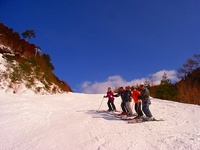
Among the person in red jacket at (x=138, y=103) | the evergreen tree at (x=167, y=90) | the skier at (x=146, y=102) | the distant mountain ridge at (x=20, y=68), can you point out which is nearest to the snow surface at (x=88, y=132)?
the skier at (x=146, y=102)

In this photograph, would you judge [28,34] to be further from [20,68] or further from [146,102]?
[146,102]

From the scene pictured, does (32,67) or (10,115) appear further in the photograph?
(32,67)

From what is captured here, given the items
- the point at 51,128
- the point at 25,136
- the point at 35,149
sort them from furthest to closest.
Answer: the point at 51,128 → the point at 25,136 → the point at 35,149

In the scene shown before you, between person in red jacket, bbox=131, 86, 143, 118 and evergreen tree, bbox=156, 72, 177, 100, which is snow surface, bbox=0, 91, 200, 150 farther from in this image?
evergreen tree, bbox=156, 72, 177, 100

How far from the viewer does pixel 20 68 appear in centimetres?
1803

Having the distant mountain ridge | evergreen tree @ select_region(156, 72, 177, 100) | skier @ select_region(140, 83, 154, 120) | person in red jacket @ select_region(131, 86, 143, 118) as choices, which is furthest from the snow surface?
evergreen tree @ select_region(156, 72, 177, 100)

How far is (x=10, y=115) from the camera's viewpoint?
9781 mm

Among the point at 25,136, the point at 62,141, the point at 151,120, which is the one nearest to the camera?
the point at 62,141

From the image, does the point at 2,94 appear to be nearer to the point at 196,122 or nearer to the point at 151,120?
the point at 151,120

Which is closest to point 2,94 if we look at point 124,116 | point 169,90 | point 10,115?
point 10,115

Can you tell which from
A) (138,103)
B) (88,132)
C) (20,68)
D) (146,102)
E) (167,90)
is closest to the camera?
(88,132)

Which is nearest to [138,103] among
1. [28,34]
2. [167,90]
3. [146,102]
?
[146,102]

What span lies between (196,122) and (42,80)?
568 inches

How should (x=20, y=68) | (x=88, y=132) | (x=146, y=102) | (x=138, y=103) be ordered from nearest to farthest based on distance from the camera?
1. (x=88, y=132)
2. (x=146, y=102)
3. (x=138, y=103)
4. (x=20, y=68)
